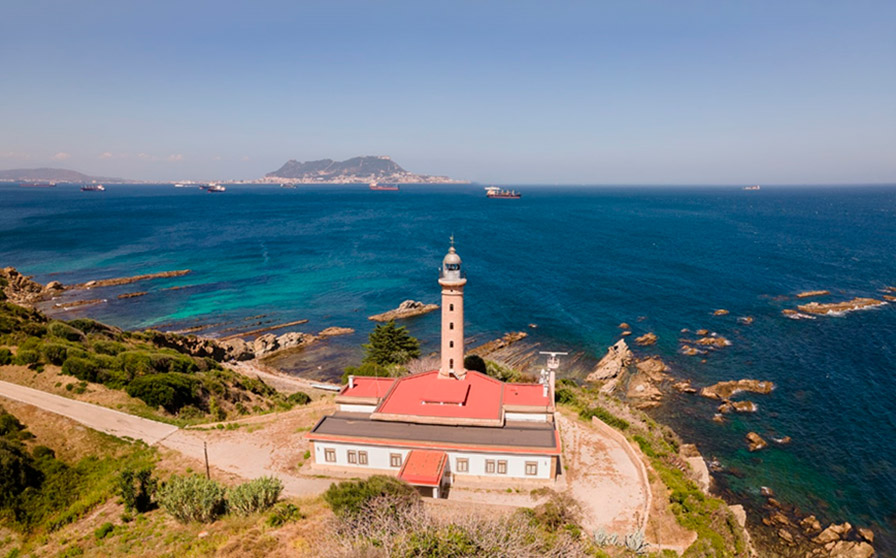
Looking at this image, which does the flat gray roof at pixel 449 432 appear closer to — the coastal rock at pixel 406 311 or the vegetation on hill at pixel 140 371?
the vegetation on hill at pixel 140 371

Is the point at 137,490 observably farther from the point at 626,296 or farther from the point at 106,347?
the point at 626,296

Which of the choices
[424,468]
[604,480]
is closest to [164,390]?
[424,468]

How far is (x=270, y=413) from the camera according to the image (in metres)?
34.4

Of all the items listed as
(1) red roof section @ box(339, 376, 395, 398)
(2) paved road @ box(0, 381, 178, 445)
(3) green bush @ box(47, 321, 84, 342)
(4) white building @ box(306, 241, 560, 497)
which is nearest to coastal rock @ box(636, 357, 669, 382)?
(4) white building @ box(306, 241, 560, 497)

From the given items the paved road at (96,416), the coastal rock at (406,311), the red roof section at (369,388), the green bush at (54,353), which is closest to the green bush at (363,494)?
the red roof section at (369,388)

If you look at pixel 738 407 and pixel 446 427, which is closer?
pixel 446 427

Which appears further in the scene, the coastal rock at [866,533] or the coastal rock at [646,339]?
the coastal rock at [646,339]

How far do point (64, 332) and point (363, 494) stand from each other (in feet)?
115

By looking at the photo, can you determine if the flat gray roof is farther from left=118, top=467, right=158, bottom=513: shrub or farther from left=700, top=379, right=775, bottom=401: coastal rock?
left=700, top=379, right=775, bottom=401: coastal rock

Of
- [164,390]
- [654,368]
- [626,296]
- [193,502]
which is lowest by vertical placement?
[654,368]

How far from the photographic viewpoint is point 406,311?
225ft

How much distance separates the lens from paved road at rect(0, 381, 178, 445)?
29.1 metres

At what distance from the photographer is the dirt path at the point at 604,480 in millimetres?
23578

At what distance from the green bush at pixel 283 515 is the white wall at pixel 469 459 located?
5.04 meters
